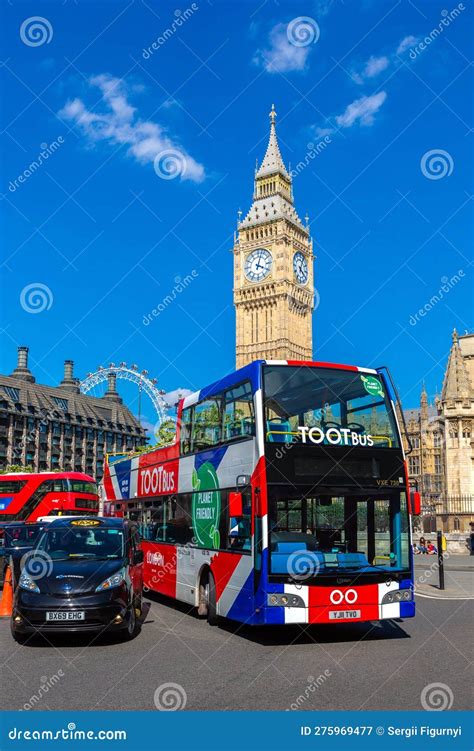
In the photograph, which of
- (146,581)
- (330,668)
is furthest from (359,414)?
(146,581)

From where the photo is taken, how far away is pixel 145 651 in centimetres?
1047

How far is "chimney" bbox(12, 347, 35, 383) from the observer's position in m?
130

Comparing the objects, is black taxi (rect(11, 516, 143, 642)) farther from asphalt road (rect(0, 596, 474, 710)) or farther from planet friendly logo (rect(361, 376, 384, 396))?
planet friendly logo (rect(361, 376, 384, 396))

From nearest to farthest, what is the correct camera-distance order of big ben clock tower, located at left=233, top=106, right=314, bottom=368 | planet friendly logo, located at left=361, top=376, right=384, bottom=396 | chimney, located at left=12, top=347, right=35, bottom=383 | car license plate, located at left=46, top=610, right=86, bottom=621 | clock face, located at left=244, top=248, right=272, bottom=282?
1. car license plate, located at left=46, top=610, right=86, bottom=621
2. planet friendly logo, located at left=361, top=376, right=384, bottom=396
3. big ben clock tower, located at left=233, top=106, right=314, bottom=368
4. clock face, located at left=244, top=248, right=272, bottom=282
5. chimney, located at left=12, top=347, right=35, bottom=383

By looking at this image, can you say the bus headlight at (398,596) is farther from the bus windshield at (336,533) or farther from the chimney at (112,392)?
the chimney at (112,392)

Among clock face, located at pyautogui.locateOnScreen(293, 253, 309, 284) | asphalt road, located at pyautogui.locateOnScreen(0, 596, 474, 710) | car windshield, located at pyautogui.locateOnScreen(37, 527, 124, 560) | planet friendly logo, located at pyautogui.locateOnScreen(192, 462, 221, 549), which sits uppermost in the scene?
clock face, located at pyautogui.locateOnScreen(293, 253, 309, 284)

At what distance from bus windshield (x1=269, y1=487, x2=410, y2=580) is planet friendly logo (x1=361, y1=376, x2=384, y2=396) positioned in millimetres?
1768

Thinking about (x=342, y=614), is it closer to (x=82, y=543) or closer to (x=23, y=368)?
(x=82, y=543)

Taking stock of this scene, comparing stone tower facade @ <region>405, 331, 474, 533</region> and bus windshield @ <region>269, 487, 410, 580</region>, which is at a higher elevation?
stone tower facade @ <region>405, 331, 474, 533</region>

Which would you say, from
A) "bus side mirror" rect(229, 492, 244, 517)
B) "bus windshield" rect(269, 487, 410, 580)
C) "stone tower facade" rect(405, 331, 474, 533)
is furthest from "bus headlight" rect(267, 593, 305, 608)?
"stone tower facade" rect(405, 331, 474, 533)

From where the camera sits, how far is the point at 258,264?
373 feet

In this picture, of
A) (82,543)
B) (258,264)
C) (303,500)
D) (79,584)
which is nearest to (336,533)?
(303,500)

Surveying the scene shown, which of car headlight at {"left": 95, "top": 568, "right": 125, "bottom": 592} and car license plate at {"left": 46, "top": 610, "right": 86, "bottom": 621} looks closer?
car license plate at {"left": 46, "top": 610, "right": 86, "bottom": 621}

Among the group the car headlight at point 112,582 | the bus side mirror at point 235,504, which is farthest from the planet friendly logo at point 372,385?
the car headlight at point 112,582
